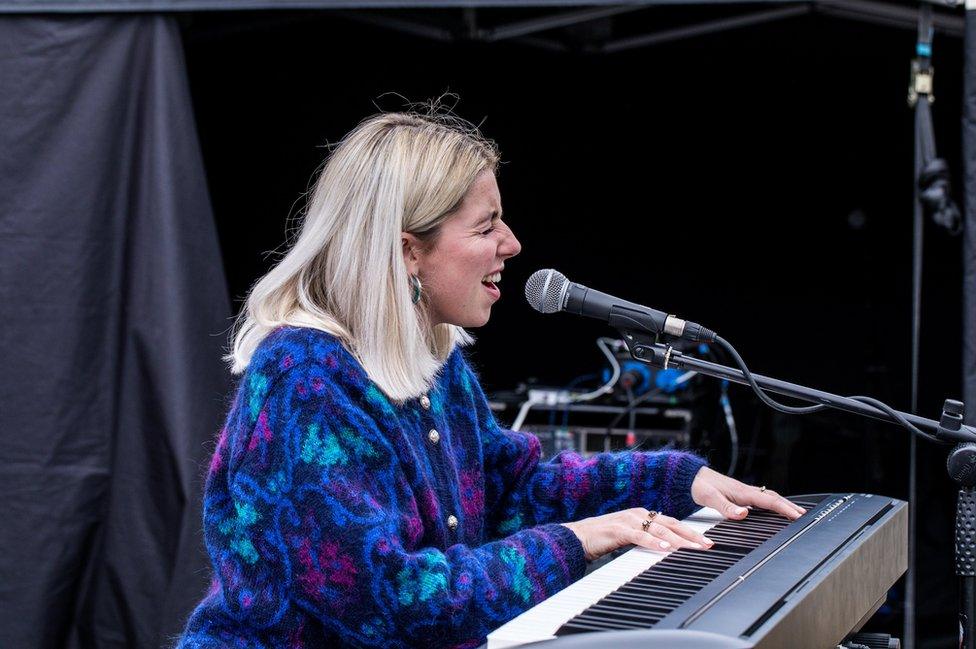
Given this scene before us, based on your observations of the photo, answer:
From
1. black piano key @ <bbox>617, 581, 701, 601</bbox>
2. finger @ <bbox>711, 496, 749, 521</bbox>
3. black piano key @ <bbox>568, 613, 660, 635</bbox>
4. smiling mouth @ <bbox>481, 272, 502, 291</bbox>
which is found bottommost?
finger @ <bbox>711, 496, 749, 521</bbox>

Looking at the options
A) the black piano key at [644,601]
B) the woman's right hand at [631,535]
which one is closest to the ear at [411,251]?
the woman's right hand at [631,535]

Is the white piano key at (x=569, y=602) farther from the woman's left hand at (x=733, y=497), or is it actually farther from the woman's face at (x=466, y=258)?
the woman's face at (x=466, y=258)

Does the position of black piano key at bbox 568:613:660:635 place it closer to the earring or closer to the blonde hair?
the blonde hair

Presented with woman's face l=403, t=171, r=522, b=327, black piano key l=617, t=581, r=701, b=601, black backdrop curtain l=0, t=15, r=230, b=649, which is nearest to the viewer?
black piano key l=617, t=581, r=701, b=601

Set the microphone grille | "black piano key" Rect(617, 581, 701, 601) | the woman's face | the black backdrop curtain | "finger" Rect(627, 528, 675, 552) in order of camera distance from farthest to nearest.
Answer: the black backdrop curtain, the woman's face, the microphone grille, "finger" Rect(627, 528, 675, 552), "black piano key" Rect(617, 581, 701, 601)

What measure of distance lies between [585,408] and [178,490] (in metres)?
1.97

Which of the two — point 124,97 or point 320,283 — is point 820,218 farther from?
point 320,283

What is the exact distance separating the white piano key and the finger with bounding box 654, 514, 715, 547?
63 mm

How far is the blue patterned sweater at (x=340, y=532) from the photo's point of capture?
5.80ft

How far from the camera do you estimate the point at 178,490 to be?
150 inches

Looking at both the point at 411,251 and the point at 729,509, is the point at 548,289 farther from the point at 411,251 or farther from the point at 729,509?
the point at 729,509

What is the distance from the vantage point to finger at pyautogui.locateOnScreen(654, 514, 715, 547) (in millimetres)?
1991

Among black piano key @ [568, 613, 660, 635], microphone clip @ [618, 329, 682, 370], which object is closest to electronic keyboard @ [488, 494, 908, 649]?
black piano key @ [568, 613, 660, 635]

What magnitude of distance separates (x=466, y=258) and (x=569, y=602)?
2.57ft
